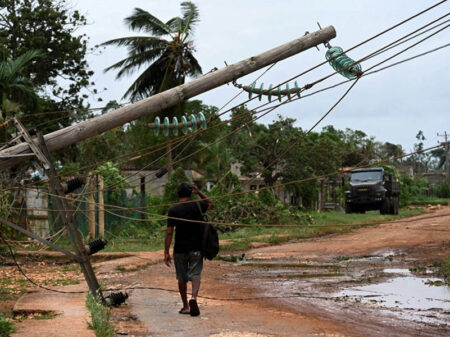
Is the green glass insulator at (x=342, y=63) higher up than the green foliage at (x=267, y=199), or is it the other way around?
the green glass insulator at (x=342, y=63)

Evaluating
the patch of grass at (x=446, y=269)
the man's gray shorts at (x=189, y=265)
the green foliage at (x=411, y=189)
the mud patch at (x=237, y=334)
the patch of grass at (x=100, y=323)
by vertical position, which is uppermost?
the man's gray shorts at (x=189, y=265)

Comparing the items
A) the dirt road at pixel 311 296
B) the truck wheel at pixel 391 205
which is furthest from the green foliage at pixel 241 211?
the truck wheel at pixel 391 205

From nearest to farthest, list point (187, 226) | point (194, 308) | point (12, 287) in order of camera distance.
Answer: point (194, 308), point (187, 226), point (12, 287)

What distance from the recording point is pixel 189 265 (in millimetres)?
9148

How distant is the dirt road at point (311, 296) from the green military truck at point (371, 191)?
16.1 m

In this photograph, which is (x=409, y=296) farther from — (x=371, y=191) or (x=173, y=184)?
(x=371, y=191)

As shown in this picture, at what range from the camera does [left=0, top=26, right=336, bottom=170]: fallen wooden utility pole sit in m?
8.53

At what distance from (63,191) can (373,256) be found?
980cm

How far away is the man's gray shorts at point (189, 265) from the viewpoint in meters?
9.06

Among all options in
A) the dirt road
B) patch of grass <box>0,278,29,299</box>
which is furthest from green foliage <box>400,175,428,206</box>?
patch of grass <box>0,278,29,299</box>

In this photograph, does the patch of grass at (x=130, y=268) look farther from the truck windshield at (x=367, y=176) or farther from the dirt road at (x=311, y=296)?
the truck windshield at (x=367, y=176)

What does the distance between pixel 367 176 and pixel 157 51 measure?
12060mm

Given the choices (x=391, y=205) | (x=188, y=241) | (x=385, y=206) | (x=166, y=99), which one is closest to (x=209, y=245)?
(x=188, y=241)

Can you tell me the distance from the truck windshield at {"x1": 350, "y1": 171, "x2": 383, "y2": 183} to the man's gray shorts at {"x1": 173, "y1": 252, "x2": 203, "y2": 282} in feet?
88.7
